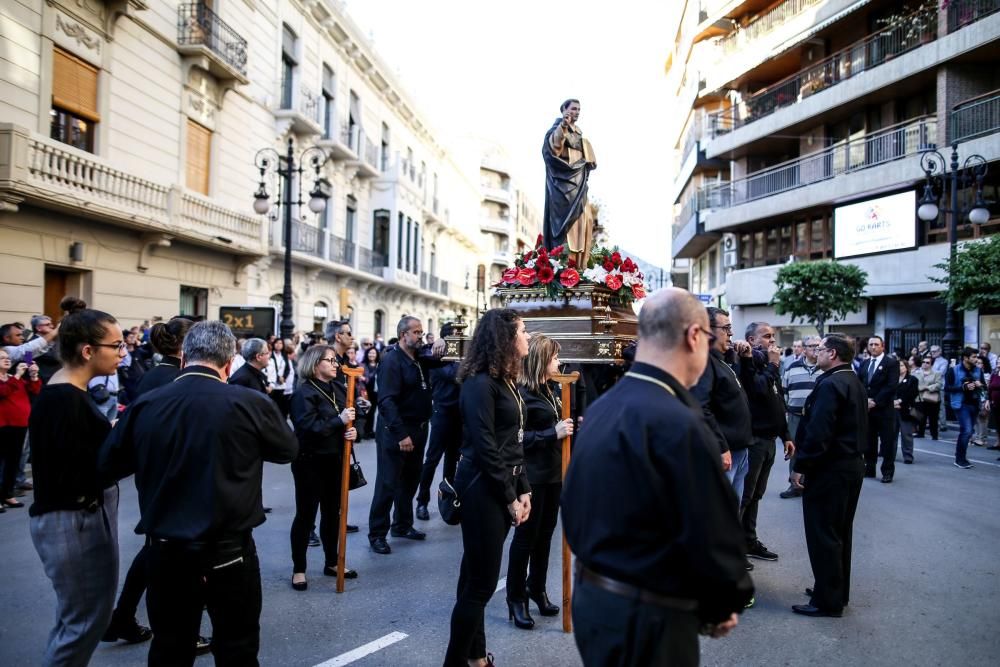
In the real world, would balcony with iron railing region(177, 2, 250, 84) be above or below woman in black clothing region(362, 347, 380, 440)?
above

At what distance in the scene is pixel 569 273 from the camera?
7816 millimetres

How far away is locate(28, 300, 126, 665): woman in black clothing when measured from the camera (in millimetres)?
3232

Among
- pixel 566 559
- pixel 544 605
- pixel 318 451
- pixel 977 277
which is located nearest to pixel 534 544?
pixel 566 559

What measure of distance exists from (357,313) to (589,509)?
94.3 feet

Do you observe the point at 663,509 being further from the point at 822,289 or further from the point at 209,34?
the point at 822,289

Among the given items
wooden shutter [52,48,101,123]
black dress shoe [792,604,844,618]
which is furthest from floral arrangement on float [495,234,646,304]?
wooden shutter [52,48,101,123]

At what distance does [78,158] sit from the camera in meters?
13.2

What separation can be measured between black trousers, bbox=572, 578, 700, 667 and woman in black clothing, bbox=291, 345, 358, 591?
3.47 m

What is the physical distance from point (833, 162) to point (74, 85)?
22874mm

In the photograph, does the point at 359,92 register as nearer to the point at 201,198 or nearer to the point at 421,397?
the point at 201,198

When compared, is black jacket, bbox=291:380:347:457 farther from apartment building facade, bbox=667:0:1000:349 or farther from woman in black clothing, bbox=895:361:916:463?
apartment building facade, bbox=667:0:1000:349

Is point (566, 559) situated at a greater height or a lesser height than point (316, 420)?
lesser

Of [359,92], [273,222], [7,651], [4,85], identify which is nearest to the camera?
[7,651]

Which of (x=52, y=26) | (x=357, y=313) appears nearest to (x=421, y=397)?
(x=52, y=26)
